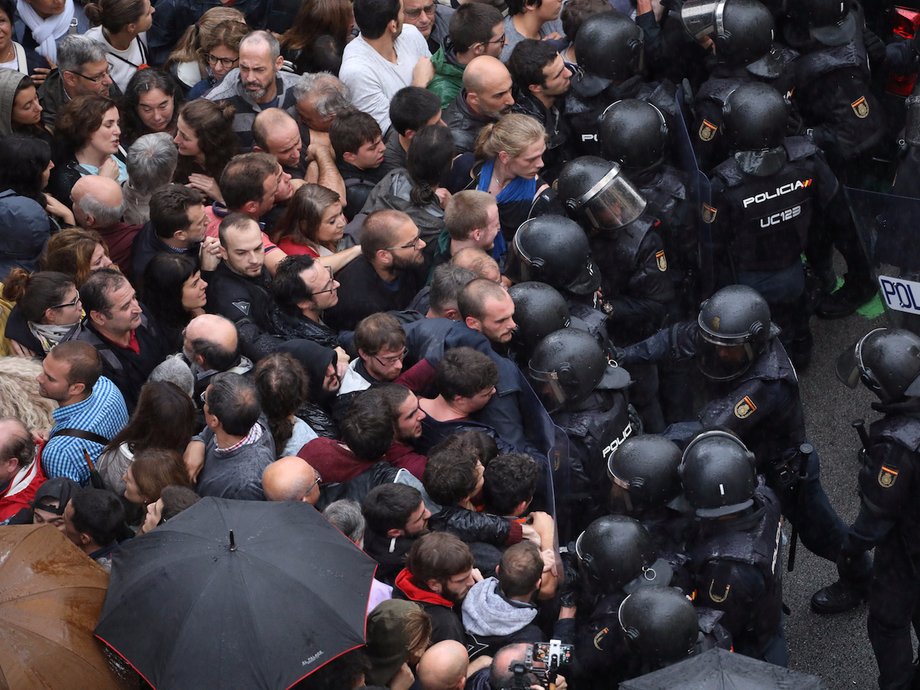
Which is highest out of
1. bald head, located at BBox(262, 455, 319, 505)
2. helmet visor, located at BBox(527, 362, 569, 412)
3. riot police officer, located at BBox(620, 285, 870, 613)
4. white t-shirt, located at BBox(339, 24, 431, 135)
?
bald head, located at BBox(262, 455, 319, 505)

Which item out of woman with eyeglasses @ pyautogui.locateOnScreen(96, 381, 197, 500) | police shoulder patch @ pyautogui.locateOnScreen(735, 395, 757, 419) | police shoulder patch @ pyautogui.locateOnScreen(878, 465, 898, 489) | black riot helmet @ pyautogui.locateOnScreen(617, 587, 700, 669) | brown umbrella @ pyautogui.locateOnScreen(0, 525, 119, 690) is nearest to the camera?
brown umbrella @ pyautogui.locateOnScreen(0, 525, 119, 690)

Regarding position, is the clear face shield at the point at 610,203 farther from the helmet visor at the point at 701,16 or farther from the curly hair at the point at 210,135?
the curly hair at the point at 210,135

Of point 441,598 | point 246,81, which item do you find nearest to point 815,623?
point 441,598

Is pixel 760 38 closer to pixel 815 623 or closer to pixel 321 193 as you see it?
pixel 321 193

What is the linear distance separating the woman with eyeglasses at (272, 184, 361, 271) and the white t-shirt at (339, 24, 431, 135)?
1170mm

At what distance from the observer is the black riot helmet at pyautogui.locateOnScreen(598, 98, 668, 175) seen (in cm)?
666

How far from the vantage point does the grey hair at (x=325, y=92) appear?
6973 millimetres

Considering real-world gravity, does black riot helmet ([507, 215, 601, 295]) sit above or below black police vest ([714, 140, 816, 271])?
above

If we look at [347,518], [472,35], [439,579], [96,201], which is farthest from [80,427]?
[472,35]

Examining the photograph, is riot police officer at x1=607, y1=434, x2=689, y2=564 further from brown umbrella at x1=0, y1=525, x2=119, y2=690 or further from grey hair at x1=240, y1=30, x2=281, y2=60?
grey hair at x1=240, y1=30, x2=281, y2=60

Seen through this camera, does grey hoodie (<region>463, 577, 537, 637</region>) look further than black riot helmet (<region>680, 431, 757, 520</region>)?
No

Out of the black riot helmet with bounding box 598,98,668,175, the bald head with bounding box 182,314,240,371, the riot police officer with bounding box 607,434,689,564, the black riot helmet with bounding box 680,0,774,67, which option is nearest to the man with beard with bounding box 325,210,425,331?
the bald head with bounding box 182,314,240,371

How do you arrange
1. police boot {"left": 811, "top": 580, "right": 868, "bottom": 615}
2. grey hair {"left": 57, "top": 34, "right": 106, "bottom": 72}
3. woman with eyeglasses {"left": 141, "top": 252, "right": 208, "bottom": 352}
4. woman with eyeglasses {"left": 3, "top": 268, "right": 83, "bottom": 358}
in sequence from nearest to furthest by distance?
woman with eyeglasses {"left": 3, "top": 268, "right": 83, "bottom": 358} → woman with eyeglasses {"left": 141, "top": 252, "right": 208, "bottom": 352} → police boot {"left": 811, "top": 580, "right": 868, "bottom": 615} → grey hair {"left": 57, "top": 34, "right": 106, "bottom": 72}

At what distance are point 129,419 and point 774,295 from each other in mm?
3573
